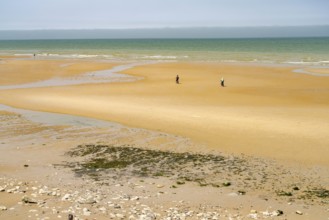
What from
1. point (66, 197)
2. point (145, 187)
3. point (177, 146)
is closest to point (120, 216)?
point (66, 197)

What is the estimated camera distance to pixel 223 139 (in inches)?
704

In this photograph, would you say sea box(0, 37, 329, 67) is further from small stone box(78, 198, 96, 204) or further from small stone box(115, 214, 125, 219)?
small stone box(115, 214, 125, 219)

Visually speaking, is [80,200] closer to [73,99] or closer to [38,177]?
[38,177]

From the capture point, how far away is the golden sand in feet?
56.9

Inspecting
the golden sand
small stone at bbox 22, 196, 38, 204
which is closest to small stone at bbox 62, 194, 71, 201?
small stone at bbox 22, 196, 38, 204

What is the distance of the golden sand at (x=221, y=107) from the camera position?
1734cm

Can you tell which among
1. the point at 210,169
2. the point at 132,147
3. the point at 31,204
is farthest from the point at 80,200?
the point at 132,147

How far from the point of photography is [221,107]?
84.8 feet

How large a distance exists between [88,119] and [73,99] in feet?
24.4

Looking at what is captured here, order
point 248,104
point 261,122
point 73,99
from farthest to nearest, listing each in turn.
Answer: point 73,99
point 248,104
point 261,122

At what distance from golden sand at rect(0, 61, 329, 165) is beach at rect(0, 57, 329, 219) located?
0.07m

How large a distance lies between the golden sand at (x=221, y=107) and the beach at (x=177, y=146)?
0.21ft

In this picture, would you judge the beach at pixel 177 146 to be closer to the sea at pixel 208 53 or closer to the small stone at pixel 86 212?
the small stone at pixel 86 212

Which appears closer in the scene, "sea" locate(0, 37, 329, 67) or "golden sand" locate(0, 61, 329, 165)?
"golden sand" locate(0, 61, 329, 165)
